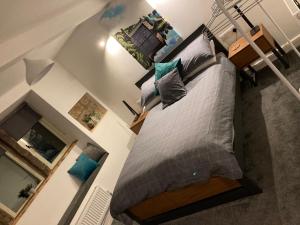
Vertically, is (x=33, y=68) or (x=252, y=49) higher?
(x=33, y=68)

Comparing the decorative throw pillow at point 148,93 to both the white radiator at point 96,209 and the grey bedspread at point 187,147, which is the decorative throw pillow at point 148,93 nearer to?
the grey bedspread at point 187,147

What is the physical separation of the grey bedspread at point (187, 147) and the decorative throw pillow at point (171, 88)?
14cm

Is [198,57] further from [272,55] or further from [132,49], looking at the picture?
[132,49]

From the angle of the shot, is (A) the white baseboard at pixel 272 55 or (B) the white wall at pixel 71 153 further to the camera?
(B) the white wall at pixel 71 153

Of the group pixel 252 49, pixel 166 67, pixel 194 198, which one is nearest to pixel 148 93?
pixel 166 67

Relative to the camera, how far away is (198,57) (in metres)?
3.13

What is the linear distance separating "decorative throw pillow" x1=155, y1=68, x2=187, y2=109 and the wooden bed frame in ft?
2.51

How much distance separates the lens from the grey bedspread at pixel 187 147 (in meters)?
1.81

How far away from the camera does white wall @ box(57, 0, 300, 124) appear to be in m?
3.73

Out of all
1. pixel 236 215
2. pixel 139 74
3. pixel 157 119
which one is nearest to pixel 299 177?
pixel 236 215

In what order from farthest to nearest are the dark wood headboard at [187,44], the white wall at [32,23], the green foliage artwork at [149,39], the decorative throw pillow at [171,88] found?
1. the green foliage artwork at [149,39]
2. the dark wood headboard at [187,44]
3. the decorative throw pillow at [171,88]
4. the white wall at [32,23]

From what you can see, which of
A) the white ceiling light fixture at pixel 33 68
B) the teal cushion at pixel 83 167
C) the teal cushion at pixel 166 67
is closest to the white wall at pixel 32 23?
the white ceiling light fixture at pixel 33 68

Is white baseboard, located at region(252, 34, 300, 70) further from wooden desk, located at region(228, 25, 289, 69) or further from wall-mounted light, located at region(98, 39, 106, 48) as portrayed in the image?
wall-mounted light, located at region(98, 39, 106, 48)

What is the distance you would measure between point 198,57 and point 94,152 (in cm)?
233
